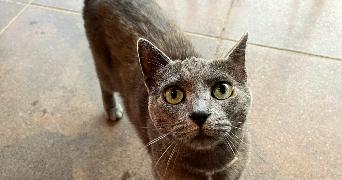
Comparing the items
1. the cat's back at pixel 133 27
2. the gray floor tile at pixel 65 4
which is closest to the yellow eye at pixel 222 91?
the cat's back at pixel 133 27

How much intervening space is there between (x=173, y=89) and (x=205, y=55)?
0.98 m

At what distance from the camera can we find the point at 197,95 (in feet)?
2.48

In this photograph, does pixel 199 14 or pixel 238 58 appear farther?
pixel 199 14

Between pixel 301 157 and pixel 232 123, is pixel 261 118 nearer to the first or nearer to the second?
pixel 301 157

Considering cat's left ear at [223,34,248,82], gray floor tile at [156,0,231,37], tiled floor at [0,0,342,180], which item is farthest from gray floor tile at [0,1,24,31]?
cat's left ear at [223,34,248,82]

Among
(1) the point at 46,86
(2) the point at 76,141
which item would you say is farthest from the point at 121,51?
(1) the point at 46,86

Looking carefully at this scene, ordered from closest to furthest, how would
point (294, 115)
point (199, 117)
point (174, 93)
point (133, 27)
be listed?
point (199, 117), point (174, 93), point (133, 27), point (294, 115)

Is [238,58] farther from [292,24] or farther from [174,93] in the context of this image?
[292,24]

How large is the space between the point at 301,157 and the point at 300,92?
0.38 metres

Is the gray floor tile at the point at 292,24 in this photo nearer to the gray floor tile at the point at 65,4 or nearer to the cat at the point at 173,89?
the cat at the point at 173,89

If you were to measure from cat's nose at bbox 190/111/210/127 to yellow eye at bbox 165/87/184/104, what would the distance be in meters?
0.10

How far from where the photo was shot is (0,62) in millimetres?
1769

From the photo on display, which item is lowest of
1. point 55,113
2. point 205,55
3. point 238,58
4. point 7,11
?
point 55,113

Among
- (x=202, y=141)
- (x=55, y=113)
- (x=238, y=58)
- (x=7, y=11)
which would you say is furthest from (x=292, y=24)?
(x=7, y=11)
